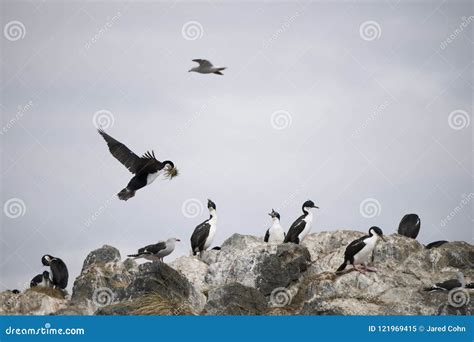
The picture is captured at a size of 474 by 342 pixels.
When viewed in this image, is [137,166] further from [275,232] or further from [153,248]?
[275,232]

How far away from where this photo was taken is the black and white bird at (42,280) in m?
20.4

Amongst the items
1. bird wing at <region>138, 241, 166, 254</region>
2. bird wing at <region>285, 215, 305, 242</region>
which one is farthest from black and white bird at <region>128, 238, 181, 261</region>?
bird wing at <region>285, 215, 305, 242</region>

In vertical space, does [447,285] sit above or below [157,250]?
→ above

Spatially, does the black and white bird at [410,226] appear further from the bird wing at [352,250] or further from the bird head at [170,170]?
the bird head at [170,170]

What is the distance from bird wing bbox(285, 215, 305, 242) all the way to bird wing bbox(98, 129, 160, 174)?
4.33m

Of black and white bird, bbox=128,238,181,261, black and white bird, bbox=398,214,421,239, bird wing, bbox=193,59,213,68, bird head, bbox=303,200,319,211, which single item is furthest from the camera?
black and white bird, bbox=398,214,421,239

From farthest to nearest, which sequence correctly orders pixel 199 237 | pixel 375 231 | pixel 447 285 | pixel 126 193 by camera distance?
1. pixel 199 237
2. pixel 126 193
3. pixel 375 231
4. pixel 447 285

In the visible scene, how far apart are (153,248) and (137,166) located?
205 centimetres

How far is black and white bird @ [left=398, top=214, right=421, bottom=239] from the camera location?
71.7ft

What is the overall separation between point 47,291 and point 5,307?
4.93ft

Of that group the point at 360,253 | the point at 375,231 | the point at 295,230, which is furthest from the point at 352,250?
the point at 295,230

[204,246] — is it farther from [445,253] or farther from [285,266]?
[445,253]

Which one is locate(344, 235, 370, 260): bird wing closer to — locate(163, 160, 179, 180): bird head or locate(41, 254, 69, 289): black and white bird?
locate(163, 160, 179, 180): bird head

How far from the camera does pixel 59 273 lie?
775 inches
